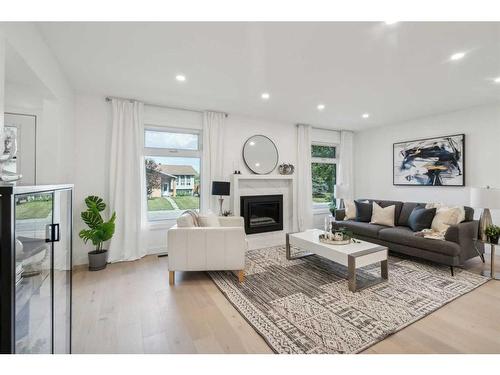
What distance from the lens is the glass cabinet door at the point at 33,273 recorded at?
1.03 metres

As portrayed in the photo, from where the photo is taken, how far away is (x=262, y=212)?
478cm

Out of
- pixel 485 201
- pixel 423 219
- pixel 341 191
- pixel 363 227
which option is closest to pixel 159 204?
pixel 363 227

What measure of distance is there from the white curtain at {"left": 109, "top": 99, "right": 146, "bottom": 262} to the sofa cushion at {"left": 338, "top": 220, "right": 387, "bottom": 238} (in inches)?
141

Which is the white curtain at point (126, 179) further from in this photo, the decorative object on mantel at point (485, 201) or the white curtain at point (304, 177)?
the decorative object on mantel at point (485, 201)

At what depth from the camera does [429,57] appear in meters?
2.31

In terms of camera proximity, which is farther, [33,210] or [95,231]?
[95,231]

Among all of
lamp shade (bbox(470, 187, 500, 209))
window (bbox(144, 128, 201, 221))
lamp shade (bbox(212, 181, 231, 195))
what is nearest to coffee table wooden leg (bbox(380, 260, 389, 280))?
lamp shade (bbox(470, 187, 500, 209))

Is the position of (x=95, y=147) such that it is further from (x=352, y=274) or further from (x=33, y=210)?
(x=352, y=274)

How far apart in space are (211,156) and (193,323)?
2796 millimetres

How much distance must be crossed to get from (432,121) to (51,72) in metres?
5.90

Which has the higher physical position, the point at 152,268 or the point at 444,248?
the point at 444,248

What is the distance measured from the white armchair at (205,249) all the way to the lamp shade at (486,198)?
3.09 metres
